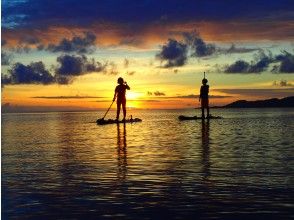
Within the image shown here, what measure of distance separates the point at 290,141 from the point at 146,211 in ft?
61.9

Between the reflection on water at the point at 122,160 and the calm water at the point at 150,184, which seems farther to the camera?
the reflection on water at the point at 122,160

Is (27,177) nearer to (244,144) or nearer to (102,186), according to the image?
(102,186)

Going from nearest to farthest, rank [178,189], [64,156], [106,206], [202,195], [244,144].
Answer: [106,206], [202,195], [178,189], [64,156], [244,144]

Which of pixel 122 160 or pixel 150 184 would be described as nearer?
pixel 150 184

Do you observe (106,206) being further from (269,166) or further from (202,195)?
(269,166)

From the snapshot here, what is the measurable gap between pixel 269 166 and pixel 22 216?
9.30 metres

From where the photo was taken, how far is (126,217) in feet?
38.1

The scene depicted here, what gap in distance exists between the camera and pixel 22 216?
12039 mm

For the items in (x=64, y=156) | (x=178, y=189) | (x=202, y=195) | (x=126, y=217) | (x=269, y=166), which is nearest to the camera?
(x=126, y=217)

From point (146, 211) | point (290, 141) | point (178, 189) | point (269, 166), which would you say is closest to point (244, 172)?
point (269, 166)

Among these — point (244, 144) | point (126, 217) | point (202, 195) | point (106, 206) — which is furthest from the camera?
point (244, 144)

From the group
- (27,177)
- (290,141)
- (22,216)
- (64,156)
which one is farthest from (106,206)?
(290,141)

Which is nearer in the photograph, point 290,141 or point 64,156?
point 64,156

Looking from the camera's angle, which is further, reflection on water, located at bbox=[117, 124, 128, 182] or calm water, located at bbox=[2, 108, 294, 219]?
reflection on water, located at bbox=[117, 124, 128, 182]
